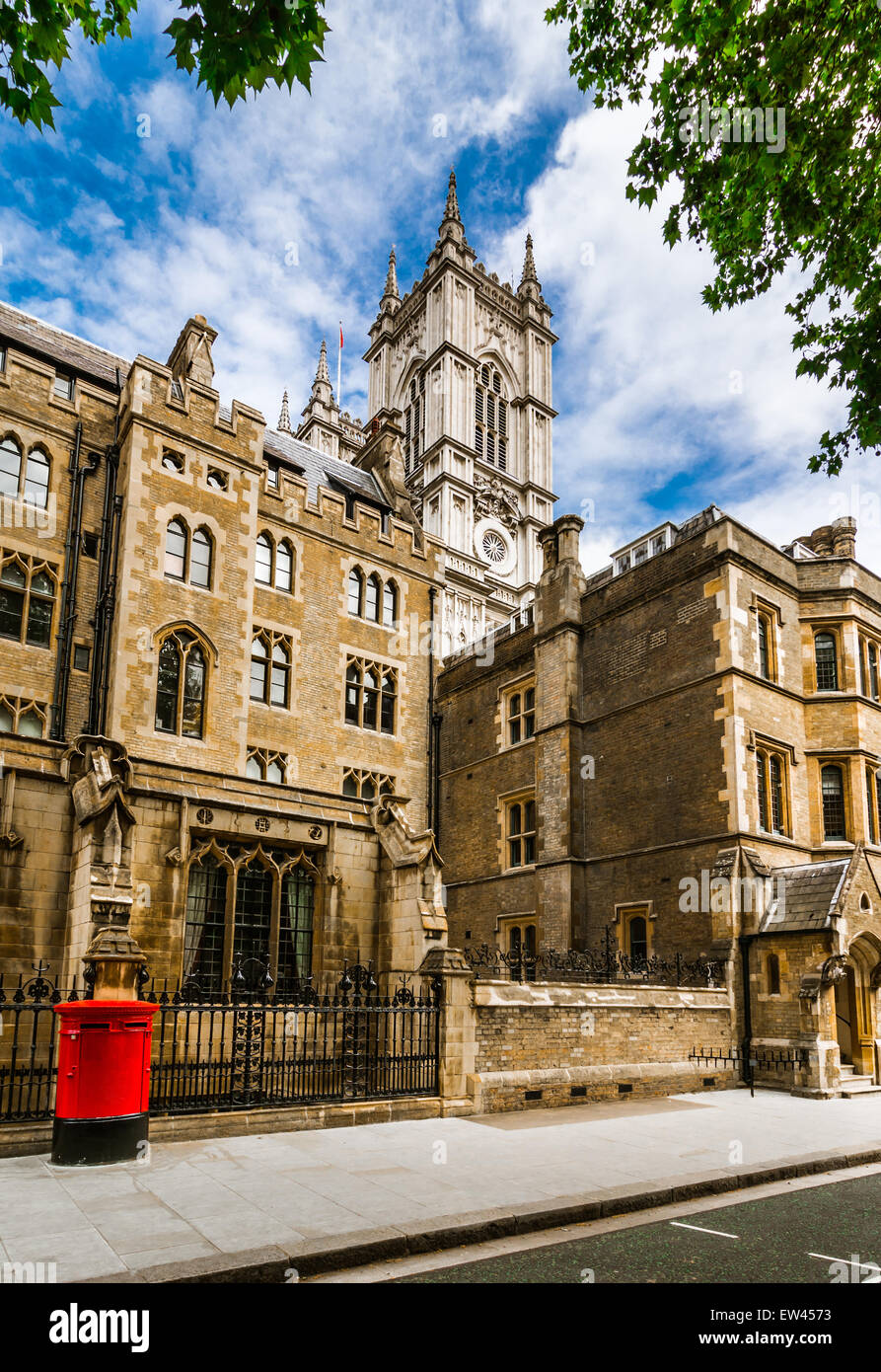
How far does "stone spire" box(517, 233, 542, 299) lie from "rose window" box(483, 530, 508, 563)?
19623 mm

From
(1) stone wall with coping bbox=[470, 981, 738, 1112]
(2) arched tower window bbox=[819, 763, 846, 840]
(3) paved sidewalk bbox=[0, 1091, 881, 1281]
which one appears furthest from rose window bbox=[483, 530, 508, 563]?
(3) paved sidewalk bbox=[0, 1091, 881, 1281]

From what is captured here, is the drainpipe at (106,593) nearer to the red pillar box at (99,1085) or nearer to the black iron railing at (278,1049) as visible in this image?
the black iron railing at (278,1049)

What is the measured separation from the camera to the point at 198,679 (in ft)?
71.2

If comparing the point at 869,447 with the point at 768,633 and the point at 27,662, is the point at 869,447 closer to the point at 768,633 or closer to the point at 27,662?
the point at 768,633

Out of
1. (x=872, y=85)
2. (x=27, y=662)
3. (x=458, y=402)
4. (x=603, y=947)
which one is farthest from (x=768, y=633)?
(x=458, y=402)

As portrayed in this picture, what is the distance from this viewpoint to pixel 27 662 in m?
20.0

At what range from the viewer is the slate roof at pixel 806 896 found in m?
17.2

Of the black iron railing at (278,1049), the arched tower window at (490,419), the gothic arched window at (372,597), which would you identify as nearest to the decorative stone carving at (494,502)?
the arched tower window at (490,419)

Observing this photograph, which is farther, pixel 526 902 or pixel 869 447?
pixel 526 902

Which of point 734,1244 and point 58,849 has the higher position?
point 58,849

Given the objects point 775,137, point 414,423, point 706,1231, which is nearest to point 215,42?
point 775,137

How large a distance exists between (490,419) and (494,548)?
31.1 ft

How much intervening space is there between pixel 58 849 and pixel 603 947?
46.1 ft
